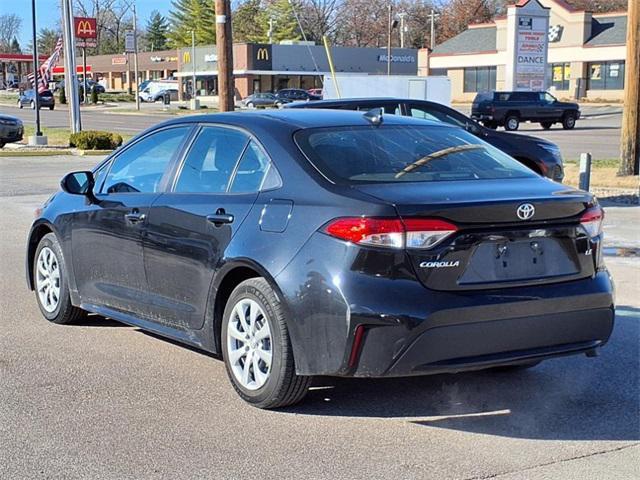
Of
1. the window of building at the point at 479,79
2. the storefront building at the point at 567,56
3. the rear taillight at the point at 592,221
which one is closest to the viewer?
the rear taillight at the point at 592,221

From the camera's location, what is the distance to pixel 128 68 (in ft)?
321

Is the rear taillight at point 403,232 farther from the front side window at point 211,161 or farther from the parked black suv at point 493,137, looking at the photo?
the parked black suv at point 493,137

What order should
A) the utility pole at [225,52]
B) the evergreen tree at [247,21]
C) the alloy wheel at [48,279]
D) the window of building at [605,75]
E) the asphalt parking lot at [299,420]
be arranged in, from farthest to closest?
the evergreen tree at [247,21]
the window of building at [605,75]
the utility pole at [225,52]
the alloy wheel at [48,279]
the asphalt parking lot at [299,420]

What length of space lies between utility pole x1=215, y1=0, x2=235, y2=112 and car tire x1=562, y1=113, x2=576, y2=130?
85.8 feet

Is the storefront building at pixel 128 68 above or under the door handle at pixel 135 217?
above

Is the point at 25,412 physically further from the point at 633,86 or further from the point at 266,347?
the point at 633,86

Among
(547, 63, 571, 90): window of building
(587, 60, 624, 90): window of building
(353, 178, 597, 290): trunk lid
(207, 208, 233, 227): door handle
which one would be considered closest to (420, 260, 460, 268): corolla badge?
(353, 178, 597, 290): trunk lid

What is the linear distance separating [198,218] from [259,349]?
3.09 feet

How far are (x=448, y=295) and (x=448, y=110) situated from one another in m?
9.24

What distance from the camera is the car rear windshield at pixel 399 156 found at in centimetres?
516

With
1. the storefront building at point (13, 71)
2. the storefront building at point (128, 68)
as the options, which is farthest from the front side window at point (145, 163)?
the storefront building at point (13, 71)

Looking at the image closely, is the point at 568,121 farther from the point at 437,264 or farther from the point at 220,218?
the point at 437,264

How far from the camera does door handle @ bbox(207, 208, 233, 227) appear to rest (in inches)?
209

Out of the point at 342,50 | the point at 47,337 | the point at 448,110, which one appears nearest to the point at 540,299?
the point at 47,337
